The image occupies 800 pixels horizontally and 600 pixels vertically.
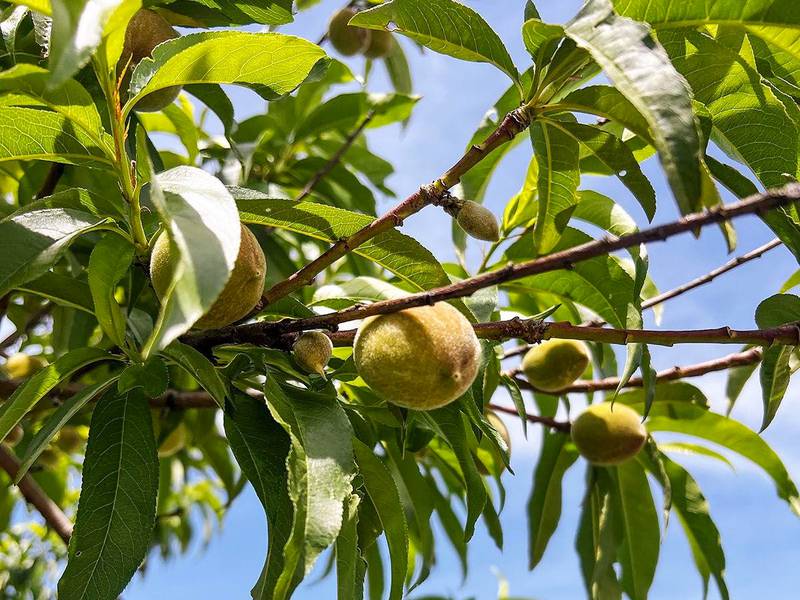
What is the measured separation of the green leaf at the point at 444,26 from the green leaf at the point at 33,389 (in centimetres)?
67

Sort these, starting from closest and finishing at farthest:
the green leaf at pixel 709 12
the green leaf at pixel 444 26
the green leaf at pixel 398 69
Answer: the green leaf at pixel 709 12 < the green leaf at pixel 444 26 < the green leaf at pixel 398 69

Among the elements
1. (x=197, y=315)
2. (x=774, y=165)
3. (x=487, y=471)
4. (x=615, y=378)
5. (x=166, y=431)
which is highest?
(x=774, y=165)

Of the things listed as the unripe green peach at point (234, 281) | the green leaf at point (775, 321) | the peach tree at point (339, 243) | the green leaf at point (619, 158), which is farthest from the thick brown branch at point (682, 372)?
the unripe green peach at point (234, 281)

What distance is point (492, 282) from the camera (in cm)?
95

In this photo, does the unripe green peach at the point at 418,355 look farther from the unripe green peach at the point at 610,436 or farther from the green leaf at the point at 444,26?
the unripe green peach at the point at 610,436

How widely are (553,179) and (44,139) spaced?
0.74m

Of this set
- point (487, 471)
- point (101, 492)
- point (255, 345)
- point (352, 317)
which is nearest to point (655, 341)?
point (352, 317)

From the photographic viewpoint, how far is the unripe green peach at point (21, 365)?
224cm

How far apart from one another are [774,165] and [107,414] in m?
1.07

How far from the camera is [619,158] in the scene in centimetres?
113

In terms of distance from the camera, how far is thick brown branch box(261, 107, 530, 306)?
1072 millimetres

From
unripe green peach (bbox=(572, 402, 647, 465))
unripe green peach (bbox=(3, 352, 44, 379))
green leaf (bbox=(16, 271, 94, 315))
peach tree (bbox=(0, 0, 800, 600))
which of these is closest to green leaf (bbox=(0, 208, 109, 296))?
peach tree (bbox=(0, 0, 800, 600))

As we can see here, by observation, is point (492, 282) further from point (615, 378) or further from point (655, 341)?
point (615, 378)

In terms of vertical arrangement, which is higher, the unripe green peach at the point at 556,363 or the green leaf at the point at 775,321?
the green leaf at the point at 775,321
